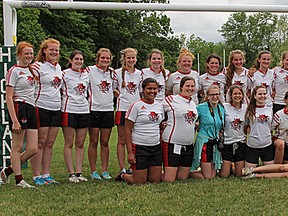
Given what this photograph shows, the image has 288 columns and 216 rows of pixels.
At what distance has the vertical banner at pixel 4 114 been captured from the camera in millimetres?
7320

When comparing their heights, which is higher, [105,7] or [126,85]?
[105,7]

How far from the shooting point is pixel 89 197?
561 cm

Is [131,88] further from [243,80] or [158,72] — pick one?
[243,80]

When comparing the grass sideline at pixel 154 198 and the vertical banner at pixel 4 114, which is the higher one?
the vertical banner at pixel 4 114

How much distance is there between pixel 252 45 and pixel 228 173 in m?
59.8

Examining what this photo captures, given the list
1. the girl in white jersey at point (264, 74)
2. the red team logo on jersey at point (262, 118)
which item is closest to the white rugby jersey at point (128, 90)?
the red team logo on jersey at point (262, 118)

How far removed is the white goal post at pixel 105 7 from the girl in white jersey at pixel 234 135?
160cm

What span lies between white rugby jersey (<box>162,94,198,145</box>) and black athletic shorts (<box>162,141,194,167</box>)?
7 centimetres

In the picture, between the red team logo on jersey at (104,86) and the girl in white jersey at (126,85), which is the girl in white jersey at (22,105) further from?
the girl in white jersey at (126,85)

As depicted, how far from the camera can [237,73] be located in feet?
24.5

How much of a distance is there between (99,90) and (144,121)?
95 centimetres

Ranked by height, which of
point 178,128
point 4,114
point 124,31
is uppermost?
point 124,31

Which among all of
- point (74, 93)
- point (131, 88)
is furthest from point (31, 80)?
point (131, 88)

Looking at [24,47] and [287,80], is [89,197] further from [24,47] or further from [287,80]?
[287,80]
